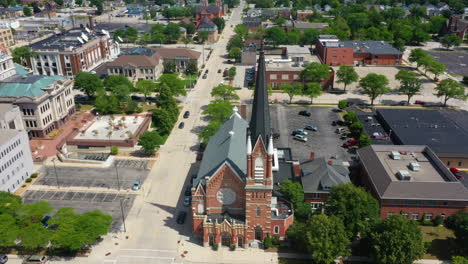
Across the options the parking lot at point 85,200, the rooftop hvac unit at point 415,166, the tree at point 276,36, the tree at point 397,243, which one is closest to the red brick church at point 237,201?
the tree at point 397,243

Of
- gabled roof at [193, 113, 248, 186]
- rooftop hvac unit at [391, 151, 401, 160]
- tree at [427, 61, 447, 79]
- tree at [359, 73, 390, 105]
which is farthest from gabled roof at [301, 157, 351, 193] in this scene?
tree at [427, 61, 447, 79]

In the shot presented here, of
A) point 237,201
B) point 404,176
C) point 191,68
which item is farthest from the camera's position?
point 191,68

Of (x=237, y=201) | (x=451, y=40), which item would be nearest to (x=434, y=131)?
(x=237, y=201)

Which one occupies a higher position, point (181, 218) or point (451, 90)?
point (451, 90)

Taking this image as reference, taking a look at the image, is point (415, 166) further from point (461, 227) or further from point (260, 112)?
point (260, 112)

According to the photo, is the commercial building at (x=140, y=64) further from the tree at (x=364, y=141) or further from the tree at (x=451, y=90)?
the tree at (x=451, y=90)
